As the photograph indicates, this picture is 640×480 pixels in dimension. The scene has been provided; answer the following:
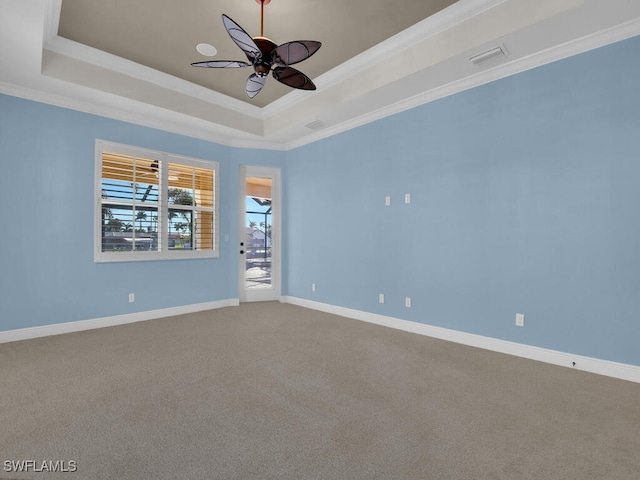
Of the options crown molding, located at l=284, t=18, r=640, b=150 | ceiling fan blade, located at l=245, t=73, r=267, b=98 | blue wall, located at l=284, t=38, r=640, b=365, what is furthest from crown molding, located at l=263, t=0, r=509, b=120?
ceiling fan blade, located at l=245, t=73, r=267, b=98

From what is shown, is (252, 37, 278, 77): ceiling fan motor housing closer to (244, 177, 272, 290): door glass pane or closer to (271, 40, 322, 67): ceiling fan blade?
(271, 40, 322, 67): ceiling fan blade

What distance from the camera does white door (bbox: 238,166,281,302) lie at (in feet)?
19.4

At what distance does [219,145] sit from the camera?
18.3ft

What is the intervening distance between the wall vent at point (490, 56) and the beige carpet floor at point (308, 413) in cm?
296

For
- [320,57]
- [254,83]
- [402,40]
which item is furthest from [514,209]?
[254,83]

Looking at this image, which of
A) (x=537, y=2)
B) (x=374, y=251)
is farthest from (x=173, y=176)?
(x=537, y=2)

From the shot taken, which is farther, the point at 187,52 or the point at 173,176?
the point at 173,176

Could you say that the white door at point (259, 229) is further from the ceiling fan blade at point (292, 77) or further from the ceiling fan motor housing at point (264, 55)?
the ceiling fan motor housing at point (264, 55)

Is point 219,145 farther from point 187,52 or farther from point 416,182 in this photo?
point 416,182

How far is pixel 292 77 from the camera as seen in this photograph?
296 cm

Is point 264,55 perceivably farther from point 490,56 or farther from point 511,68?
point 511,68

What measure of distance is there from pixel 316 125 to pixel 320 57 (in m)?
1.25

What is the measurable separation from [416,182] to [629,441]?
3.04 m

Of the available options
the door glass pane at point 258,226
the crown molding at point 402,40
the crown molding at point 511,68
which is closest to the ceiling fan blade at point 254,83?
the crown molding at point 402,40
